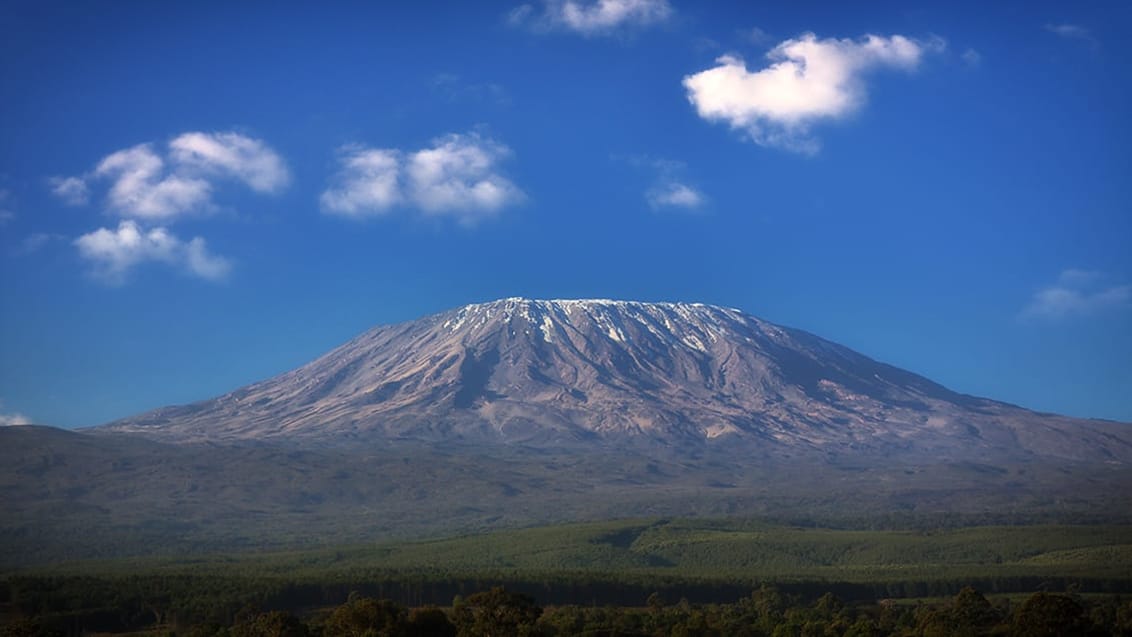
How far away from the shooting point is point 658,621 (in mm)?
57250

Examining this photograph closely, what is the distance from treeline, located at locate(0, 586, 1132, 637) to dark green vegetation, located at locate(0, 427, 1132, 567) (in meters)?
37.9

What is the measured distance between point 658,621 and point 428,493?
95770mm

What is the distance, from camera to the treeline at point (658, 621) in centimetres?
4362

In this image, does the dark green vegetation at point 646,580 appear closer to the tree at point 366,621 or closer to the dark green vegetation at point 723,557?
the dark green vegetation at point 723,557

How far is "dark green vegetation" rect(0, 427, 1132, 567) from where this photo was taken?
389 ft

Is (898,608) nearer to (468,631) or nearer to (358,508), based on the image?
(468,631)

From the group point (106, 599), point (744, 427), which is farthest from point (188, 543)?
point (744, 427)

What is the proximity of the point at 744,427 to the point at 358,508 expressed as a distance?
275 ft

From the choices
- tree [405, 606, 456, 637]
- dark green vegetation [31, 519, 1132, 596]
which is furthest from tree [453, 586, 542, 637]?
dark green vegetation [31, 519, 1132, 596]

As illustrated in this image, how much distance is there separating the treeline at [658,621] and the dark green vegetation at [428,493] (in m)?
37.9

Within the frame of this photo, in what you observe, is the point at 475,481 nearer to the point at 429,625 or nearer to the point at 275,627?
the point at 429,625

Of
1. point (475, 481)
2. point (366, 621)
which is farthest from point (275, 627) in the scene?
point (475, 481)

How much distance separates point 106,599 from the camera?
65.4m

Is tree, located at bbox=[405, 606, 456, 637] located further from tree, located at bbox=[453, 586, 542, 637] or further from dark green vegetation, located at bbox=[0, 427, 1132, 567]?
dark green vegetation, located at bbox=[0, 427, 1132, 567]
